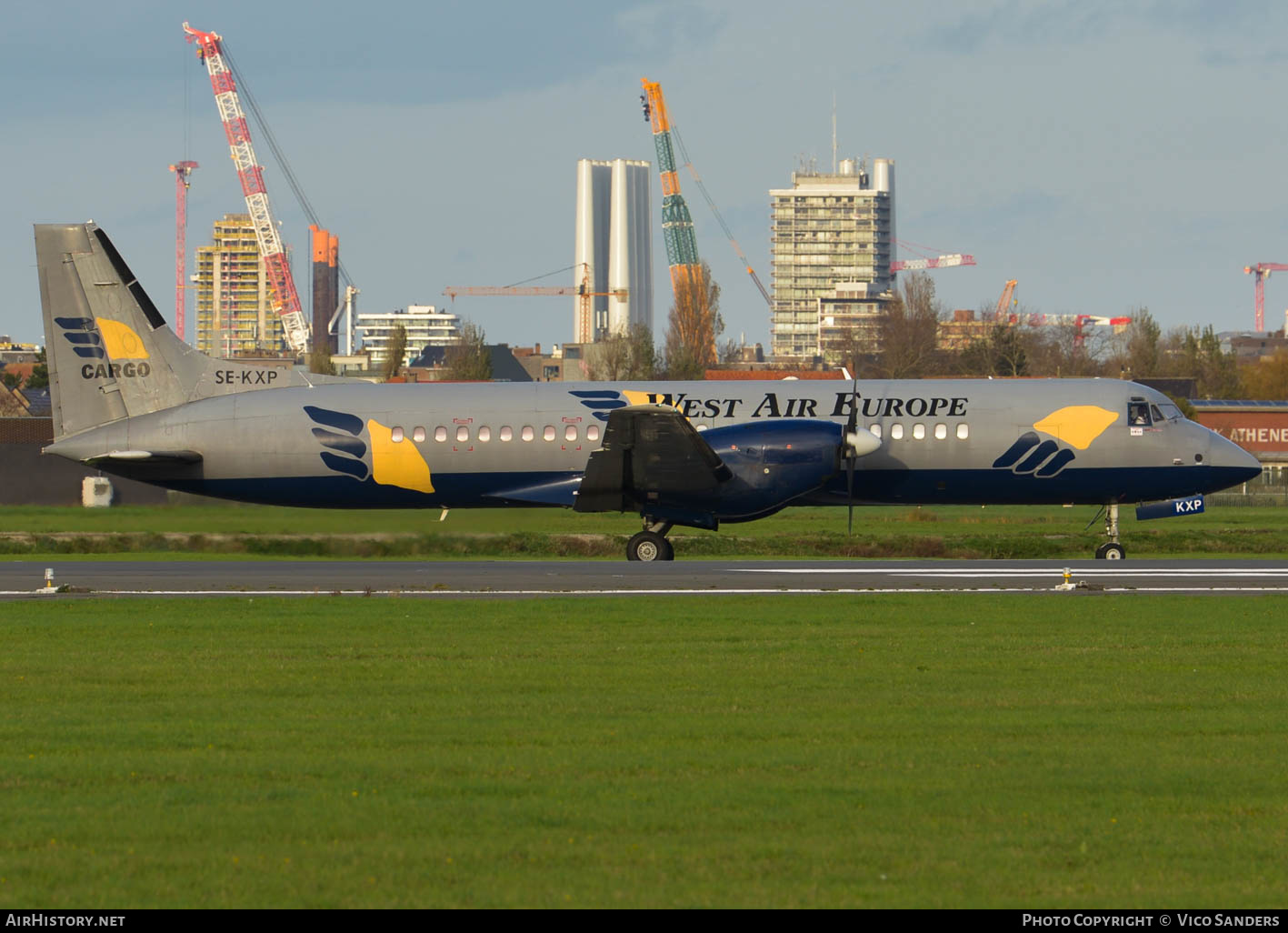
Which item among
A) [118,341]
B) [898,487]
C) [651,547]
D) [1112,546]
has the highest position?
[118,341]

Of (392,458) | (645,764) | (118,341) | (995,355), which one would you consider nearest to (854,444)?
(392,458)

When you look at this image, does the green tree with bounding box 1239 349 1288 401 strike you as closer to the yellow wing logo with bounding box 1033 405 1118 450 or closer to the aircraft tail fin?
the yellow wing logo with bounding box 1033 405 1118 450

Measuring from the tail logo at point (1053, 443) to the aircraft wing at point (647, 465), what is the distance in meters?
6.63

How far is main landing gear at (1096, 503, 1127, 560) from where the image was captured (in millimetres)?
32844

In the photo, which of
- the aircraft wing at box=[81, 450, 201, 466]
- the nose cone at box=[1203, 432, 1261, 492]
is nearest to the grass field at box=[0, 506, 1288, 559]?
the aircraft wing at box=[81, 450, 201, 466]

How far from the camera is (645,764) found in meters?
11.3

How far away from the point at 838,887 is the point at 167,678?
975cm

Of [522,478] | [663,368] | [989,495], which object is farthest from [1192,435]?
[663,368]

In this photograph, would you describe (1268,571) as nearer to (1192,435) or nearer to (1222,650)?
(1192,435)

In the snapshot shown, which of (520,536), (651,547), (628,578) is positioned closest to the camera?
(628,578)

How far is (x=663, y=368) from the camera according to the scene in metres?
130

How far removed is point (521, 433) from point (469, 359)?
9238cm

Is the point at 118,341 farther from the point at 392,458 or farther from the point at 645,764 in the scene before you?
the point at 645,764

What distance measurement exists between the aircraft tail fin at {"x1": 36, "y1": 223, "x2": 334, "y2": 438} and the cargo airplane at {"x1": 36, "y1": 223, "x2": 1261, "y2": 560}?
4 cm
